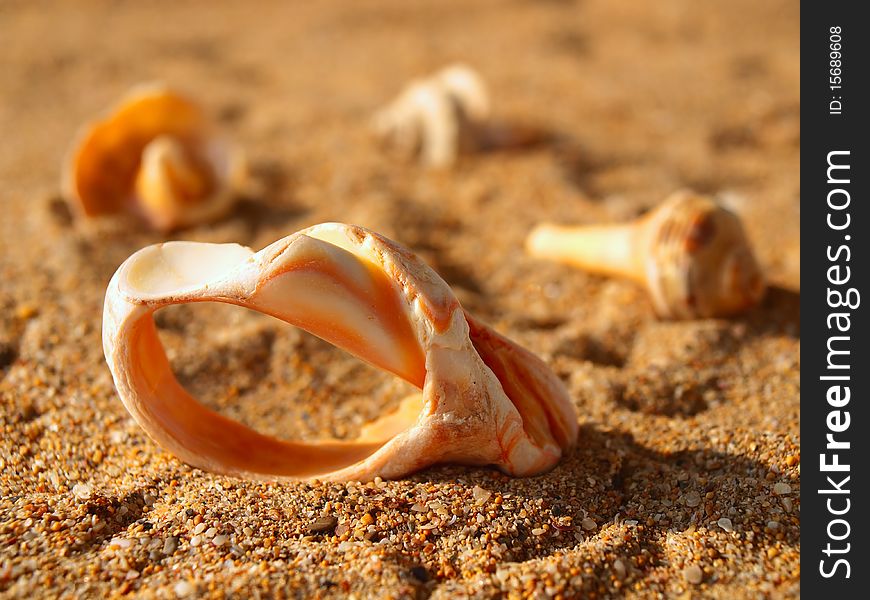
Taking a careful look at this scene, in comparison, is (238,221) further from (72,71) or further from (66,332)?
(72,71)

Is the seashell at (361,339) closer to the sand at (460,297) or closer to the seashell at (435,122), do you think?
the sand at (460,297)

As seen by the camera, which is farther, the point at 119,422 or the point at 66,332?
the point at 66,332

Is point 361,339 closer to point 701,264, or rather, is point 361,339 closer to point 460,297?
point 460,297

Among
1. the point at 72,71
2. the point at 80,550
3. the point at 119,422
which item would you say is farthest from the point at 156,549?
the point at 72,71
